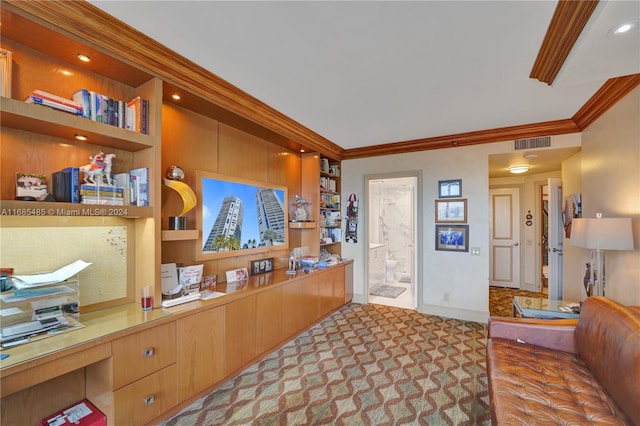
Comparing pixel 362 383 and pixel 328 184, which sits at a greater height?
pixel 328 184

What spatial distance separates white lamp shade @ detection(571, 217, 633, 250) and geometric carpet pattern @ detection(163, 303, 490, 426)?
4.97ft

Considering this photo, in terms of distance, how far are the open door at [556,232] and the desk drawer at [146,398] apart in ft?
17.9

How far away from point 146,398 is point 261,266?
69.8 inches

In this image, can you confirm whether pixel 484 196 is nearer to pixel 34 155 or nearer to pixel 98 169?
pixel 98 169

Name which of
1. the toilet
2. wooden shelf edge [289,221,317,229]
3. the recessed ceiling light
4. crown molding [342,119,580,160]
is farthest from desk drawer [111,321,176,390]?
the toilet

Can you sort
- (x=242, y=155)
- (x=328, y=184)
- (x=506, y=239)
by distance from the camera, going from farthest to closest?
(x=506, y=239) → (x=328, y=184) → (x=242, y=155)

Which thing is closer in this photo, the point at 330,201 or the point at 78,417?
the point at 78,417

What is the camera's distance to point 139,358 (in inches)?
70.4

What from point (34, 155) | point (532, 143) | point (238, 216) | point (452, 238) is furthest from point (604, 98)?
point (34, 155)

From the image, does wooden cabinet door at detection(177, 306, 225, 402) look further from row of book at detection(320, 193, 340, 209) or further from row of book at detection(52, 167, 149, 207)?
row of book at detection(320, 193, 340, 209)

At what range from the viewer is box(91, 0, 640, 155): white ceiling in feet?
5.20

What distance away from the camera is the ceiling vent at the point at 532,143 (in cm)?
356

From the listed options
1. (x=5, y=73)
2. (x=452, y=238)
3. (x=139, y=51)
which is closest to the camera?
(x=5, y=73)

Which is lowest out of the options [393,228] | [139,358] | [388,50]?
[139,358]
